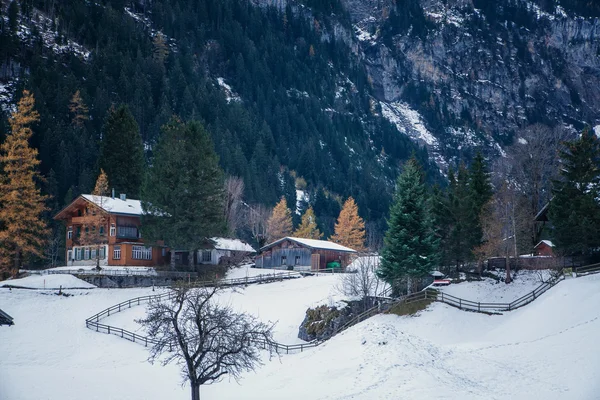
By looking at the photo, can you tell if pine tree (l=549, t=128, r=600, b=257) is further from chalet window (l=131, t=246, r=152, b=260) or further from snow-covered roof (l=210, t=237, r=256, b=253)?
chalet window (l=131, t=246, r=152, b=260)

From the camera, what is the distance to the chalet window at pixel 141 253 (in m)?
64.1

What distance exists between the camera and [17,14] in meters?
173

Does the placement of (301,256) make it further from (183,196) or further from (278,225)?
(278,225)

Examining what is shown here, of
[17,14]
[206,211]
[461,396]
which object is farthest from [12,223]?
[17,14]

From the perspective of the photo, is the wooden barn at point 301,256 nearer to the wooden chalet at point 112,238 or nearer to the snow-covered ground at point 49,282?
the wooden chalet at point 112,238

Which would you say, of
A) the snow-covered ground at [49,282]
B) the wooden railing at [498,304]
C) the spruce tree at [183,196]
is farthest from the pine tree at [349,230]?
the snow-covered ground at [49,282]

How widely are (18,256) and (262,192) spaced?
7840cm

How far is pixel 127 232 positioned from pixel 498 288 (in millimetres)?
Result: 40971

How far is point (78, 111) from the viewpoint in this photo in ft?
433

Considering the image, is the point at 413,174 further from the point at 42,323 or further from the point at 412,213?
the point at 42,323

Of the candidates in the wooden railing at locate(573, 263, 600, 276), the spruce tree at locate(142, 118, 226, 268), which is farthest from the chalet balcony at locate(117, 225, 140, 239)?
the wooden railing at locate(573, 263, 600, 276)

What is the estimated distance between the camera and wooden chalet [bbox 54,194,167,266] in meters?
63.6

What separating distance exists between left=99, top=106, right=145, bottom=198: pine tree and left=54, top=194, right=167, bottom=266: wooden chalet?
1238 cm

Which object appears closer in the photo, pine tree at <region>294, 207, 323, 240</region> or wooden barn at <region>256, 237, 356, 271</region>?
wooden barn at <region>256, 237, 356, 271</region>
